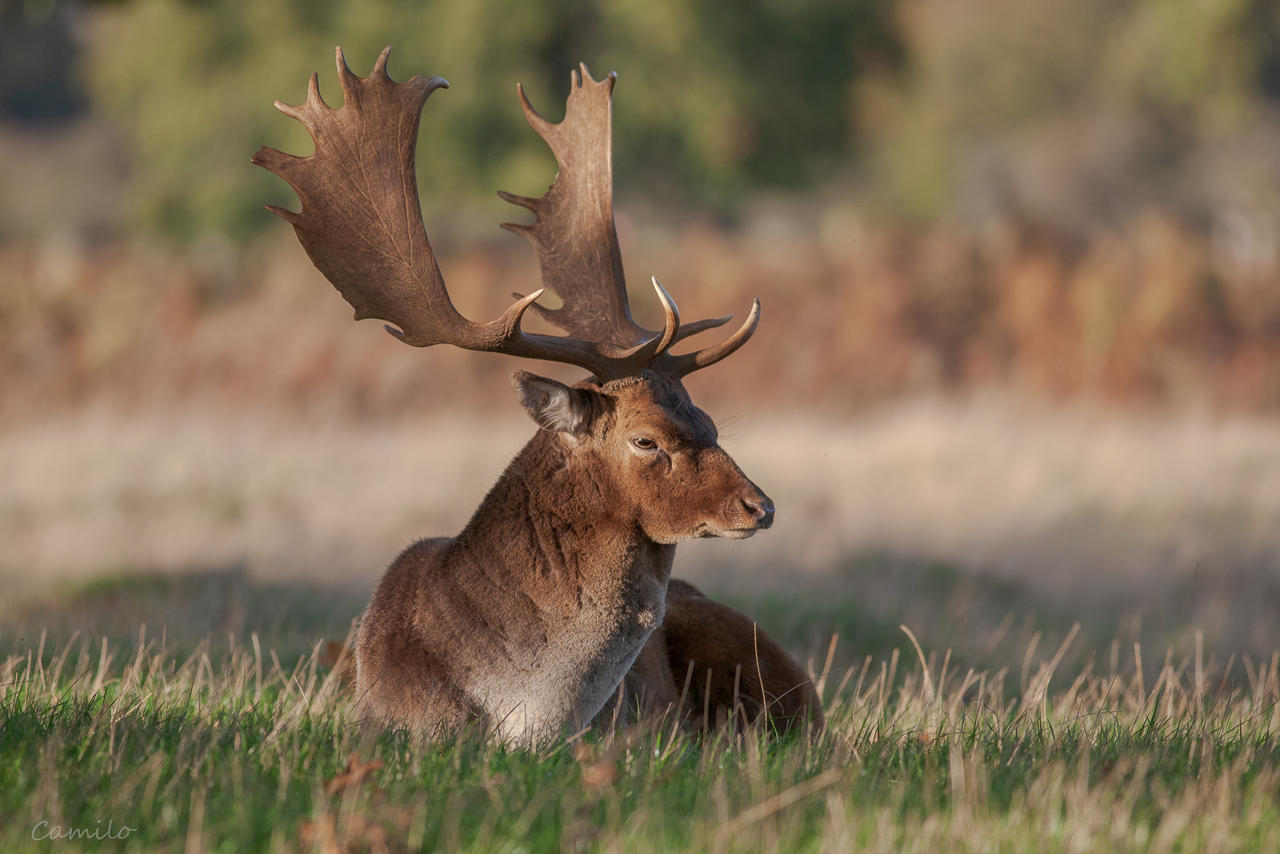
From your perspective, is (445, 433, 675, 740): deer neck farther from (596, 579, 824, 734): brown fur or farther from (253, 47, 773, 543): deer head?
(596, 579, 824, 734): brown fur

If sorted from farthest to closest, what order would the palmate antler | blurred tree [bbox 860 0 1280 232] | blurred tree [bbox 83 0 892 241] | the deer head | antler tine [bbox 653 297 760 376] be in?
blurred tree [bbox 860 0 1280 232] < blurred tree [bbox 83 0 892 241] < antler tine [bbox 653 297 760 376] < the palmate antler < the deer head

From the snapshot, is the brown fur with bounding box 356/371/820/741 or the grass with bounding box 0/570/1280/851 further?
the brown fur with bounding box 356/371/820/741

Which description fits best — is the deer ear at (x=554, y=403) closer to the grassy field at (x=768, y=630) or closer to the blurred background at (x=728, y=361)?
the grassy field at (x=768, y=630)

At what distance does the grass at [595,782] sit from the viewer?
12.0ft

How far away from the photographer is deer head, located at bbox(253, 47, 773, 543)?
194 inches

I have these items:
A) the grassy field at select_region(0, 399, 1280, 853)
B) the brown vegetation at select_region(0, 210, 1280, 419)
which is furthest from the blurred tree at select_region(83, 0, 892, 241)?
the grassy field at select_region(0, 399, 1280, 853)

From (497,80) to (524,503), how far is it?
22.2m

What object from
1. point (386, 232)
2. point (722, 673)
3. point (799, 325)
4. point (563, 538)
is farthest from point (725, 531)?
point (799, 325)

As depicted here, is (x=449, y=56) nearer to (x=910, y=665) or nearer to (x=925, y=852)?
(x=910, y=665)

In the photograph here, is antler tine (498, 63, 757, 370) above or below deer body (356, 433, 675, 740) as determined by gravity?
above

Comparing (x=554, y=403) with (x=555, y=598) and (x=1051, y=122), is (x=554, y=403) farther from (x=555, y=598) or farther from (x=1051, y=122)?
(x=1051, y=122)

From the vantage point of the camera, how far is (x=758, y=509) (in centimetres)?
480

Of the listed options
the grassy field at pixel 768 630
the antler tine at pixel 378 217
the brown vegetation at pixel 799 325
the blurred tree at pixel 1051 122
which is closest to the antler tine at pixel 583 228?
the antler tine at pixel 378 217

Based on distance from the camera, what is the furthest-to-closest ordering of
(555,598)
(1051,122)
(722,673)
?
1. (1051,122)
2. (722,673)
3. (555,598)
